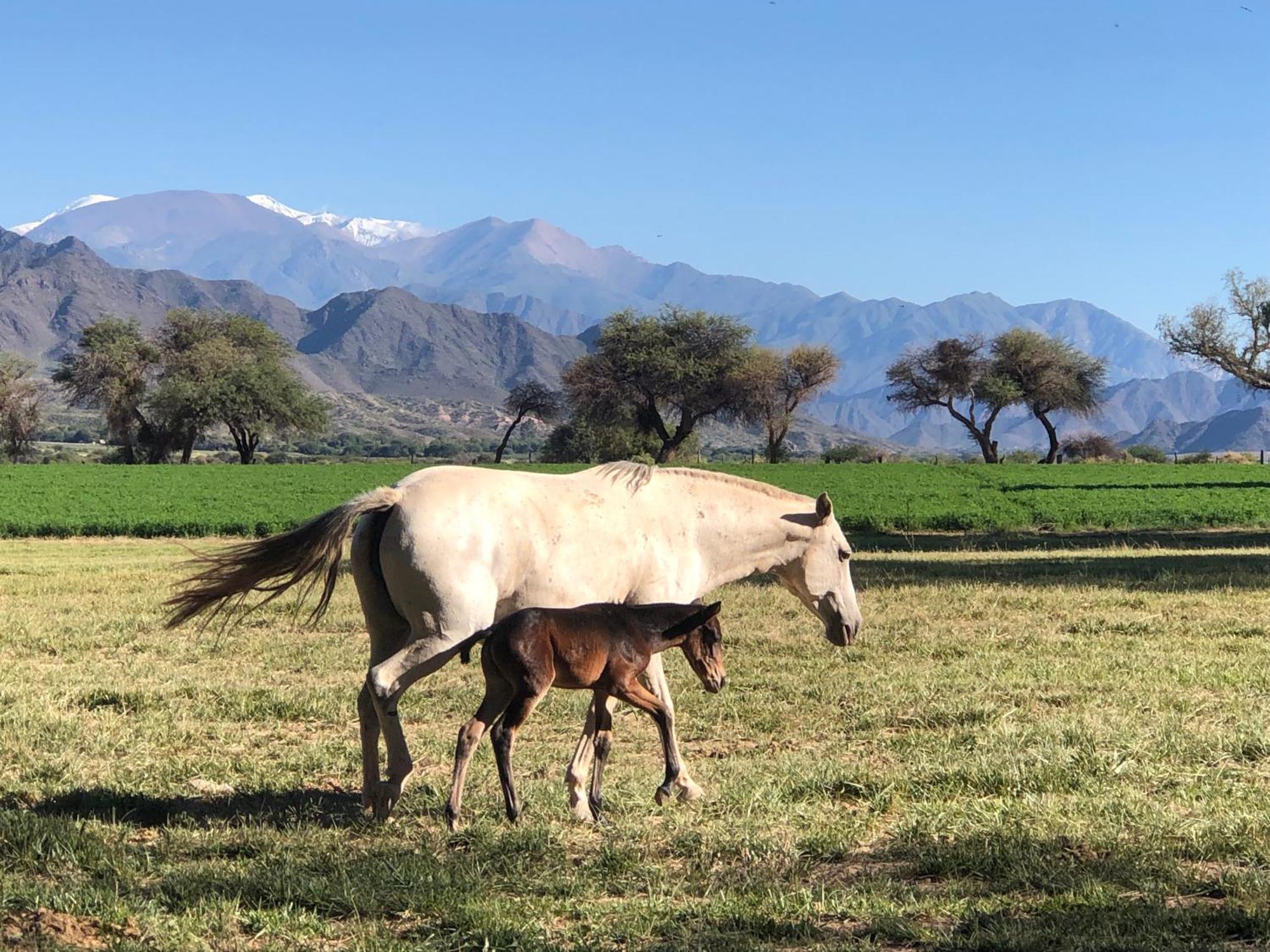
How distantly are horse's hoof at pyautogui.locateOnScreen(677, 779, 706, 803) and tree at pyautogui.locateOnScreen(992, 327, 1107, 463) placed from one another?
93.0 metres

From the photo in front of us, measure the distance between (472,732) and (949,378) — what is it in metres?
96.4

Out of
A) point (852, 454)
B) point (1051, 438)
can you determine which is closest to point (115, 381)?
point (852, 454)

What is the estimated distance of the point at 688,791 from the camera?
7.30m

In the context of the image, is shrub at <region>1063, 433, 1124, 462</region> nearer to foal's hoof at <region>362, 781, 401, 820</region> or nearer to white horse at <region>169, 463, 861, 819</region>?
white horse at <region>169, 463, 861, 819</region>

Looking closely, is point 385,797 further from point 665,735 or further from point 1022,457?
point 1022,457

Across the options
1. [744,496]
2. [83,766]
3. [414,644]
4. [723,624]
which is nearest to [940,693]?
[744,496]

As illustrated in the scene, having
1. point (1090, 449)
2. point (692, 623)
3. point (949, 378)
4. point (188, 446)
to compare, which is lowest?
point (692, 623)

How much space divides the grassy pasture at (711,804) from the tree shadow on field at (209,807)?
0.08 feet

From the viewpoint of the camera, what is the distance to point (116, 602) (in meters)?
16.9

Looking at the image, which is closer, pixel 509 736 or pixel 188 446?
pixel 509 736

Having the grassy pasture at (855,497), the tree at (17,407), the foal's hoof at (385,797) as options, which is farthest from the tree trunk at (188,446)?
the foal's hoof at (385,797)

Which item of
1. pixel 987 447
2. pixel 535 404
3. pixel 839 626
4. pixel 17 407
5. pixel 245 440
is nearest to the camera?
pixel 839 626

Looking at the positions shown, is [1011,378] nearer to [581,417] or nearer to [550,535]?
[581,417]

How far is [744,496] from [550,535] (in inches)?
67.3
